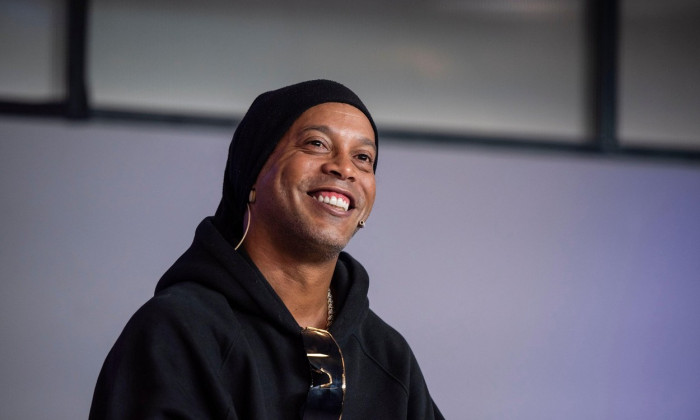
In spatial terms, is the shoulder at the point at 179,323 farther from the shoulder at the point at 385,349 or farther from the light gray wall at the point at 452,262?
the light gray wall at the point at 452,262

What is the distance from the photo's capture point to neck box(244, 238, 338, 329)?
150 cm

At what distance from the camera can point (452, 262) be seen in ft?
10.9

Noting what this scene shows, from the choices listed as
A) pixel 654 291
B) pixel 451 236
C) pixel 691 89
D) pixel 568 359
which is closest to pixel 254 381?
pixel 451 236

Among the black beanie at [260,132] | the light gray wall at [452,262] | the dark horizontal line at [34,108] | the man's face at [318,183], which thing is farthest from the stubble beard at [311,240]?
the dark horizontal line at [34,108]

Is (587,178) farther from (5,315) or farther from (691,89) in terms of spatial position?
(5,315)

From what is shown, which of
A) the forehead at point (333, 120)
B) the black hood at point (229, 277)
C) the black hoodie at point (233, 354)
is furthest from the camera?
the forehead at point (333, 120)

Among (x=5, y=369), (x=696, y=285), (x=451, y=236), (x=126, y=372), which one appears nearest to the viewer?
(x=126, y=372)

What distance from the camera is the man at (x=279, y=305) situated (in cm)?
128

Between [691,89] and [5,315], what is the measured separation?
2626 millimetres

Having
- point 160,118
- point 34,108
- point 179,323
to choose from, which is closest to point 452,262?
point 160,118

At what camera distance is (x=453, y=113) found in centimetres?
342

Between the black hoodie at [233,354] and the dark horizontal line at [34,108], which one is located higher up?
the dark horizontal line at [34,108]

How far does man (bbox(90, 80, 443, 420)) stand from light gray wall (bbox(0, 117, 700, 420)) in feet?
4.98

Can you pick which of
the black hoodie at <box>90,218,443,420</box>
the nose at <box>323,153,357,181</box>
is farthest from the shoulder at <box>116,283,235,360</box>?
the nose at <box>323,153,357,181</box>
